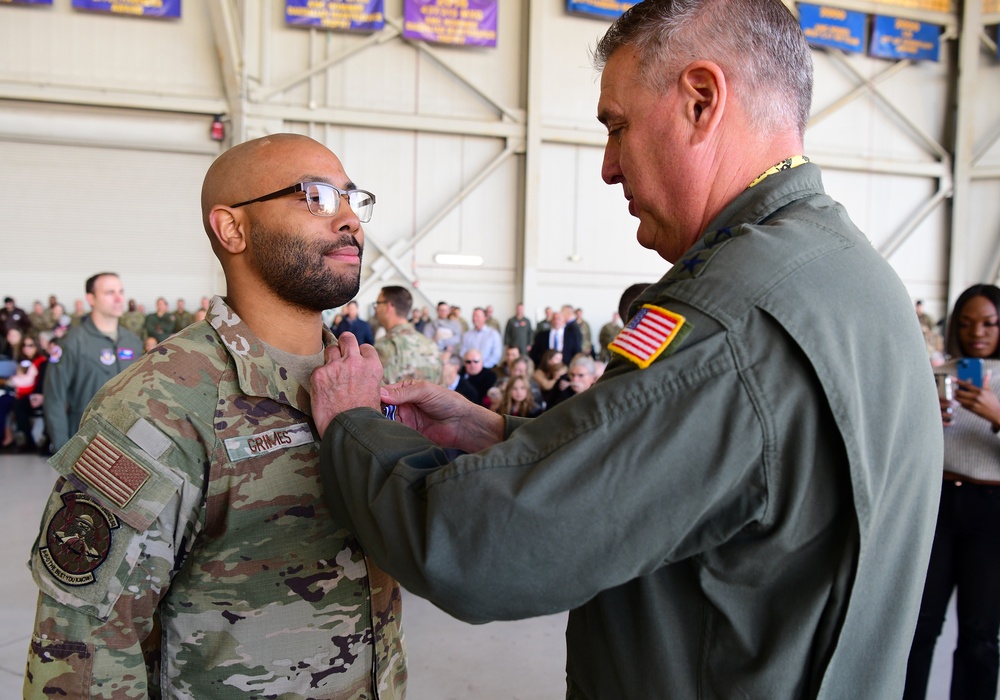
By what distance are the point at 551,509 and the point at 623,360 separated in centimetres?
23

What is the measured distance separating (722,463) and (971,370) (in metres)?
2.64

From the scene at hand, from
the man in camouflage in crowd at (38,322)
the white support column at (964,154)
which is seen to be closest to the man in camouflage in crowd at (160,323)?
the man in camouflage in crowd at (38,322)

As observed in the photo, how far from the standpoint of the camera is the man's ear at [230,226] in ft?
5.33

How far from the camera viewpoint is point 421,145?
1292 centimetres

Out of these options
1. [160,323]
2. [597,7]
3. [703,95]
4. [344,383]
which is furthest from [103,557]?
[597,7]

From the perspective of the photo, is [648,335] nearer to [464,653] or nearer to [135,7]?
[464,653]

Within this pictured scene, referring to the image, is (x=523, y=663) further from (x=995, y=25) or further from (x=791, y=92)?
(x=995, y=25)

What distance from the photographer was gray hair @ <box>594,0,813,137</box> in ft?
3.61

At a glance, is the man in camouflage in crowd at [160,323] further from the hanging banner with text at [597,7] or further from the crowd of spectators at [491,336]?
the hanging banner with text at [597,7]

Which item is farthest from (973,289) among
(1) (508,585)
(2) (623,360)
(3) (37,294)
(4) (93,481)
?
(3) (37,294)

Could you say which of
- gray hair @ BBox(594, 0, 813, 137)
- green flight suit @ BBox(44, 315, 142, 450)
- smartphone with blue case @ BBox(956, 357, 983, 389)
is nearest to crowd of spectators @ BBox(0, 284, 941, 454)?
green flight suit @ BBox(44, 315, 142, 450)

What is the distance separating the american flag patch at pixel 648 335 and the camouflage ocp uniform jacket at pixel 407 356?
3816mm

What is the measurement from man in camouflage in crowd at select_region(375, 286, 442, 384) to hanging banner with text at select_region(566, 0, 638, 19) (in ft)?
31.5

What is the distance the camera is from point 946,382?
2.91m
